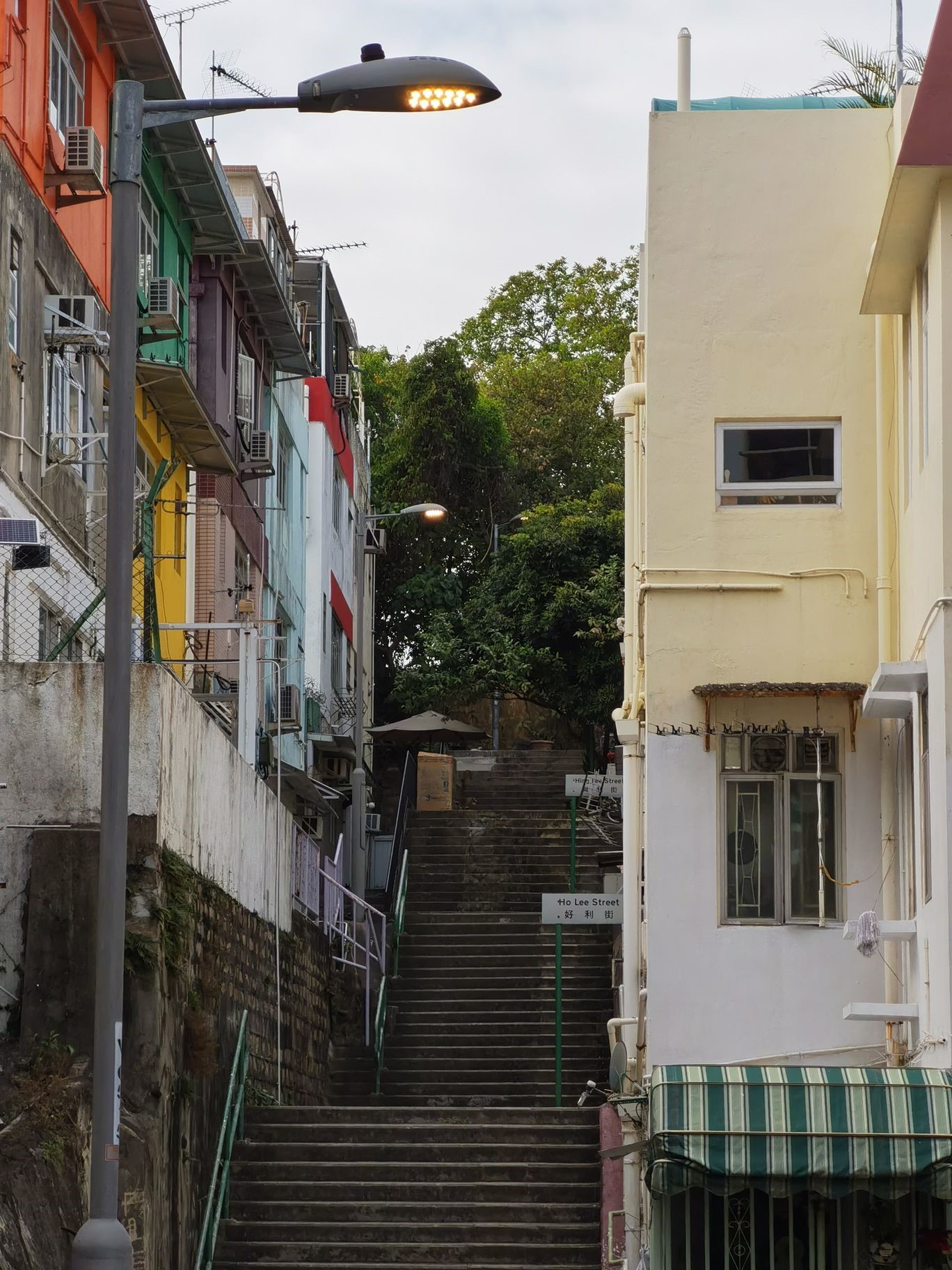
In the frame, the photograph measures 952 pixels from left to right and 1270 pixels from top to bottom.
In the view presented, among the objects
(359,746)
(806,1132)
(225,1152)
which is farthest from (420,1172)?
(359,746)

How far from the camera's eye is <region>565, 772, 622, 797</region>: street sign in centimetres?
2358

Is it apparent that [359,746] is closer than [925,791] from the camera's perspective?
No

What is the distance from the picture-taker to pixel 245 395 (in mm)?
30922

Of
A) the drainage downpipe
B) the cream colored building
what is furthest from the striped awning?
the drainage downpipe

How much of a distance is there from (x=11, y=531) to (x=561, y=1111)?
25.5ft

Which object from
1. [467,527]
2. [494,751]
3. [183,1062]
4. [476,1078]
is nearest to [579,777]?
[476,1078]

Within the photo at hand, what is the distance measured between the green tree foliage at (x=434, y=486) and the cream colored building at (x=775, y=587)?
34211mm

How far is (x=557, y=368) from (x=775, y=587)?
4194cm

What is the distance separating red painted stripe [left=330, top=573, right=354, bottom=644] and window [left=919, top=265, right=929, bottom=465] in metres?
28.3

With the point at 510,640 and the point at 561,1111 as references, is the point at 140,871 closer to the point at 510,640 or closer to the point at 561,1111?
the point at 561,1111

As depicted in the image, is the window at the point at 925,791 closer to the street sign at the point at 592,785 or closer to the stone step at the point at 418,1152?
the stone step at the point at 418,1152

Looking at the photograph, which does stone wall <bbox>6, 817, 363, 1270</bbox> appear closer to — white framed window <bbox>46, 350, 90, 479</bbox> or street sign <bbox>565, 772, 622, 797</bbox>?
white framed window <bbox>46, 350, 90, 479</bbox>

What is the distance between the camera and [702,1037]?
16.1 meters

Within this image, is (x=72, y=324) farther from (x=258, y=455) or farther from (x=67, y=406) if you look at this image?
(x=258, y=455)
